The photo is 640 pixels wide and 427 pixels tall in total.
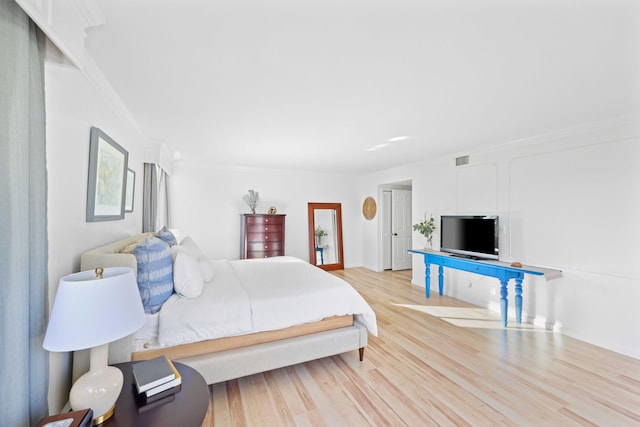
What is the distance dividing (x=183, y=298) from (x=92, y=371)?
95 cm

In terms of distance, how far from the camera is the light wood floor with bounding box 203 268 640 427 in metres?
1.87

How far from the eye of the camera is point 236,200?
557cm

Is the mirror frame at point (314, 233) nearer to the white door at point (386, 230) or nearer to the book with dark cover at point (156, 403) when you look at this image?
the white door at point (386, 230)

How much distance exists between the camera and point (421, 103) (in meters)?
2.41

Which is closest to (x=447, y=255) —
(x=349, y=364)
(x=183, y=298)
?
(x=349, y=364)

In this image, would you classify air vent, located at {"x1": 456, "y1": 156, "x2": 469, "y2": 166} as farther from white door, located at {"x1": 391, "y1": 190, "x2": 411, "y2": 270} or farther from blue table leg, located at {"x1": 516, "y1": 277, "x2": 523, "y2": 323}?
white door, located at {"x1": 391, "y1": 190, "x2": 411, "y2": 270}

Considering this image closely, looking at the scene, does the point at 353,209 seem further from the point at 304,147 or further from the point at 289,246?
the point at 304,147

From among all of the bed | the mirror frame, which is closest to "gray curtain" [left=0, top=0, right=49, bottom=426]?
the bed

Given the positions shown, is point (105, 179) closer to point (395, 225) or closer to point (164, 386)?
point (164, 386)

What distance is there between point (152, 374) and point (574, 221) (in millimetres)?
4225

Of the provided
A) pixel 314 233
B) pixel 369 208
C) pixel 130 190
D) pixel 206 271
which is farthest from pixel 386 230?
pixel 130 190

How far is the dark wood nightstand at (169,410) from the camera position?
110 centimetres

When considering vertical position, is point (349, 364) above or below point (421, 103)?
below

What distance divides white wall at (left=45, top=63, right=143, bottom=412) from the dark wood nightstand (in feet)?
1.43
